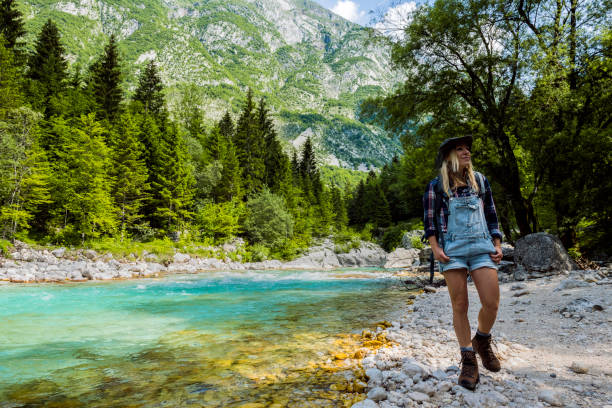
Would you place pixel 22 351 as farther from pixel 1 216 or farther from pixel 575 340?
pixel 1 216

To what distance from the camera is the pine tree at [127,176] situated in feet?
91.0

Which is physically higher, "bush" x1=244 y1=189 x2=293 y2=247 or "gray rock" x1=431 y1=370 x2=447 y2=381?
"bush" x1=244 y1=189 x2=293 y2=247

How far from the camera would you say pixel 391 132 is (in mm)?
13211

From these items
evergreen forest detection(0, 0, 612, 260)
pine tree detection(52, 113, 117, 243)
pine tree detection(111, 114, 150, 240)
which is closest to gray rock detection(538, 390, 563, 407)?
evergreen forest detection(0, 0, 612, 260)

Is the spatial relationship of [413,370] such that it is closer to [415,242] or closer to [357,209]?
[415,242]

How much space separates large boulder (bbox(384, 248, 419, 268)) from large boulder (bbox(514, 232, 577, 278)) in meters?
22.3

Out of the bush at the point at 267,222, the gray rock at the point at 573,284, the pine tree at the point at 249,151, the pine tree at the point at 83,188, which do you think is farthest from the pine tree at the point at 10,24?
the gray rock at the point at 573,284

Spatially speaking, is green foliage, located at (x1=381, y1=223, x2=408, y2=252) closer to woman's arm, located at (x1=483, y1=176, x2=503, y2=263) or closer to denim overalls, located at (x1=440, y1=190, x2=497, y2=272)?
woman's arm, located at (x1=483, y1=176, x2=503, y2=263)

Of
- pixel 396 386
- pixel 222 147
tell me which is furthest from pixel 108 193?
pixel 396 386

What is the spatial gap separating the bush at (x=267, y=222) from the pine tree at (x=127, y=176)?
478 inches

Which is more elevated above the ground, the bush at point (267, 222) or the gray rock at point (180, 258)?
the bush at point (267, 222)

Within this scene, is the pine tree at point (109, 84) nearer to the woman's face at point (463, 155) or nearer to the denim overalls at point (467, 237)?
the woman's face at point (463, 155)

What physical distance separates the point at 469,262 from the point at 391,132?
1103 centimetres

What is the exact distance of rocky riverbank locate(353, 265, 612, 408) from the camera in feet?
8.65
